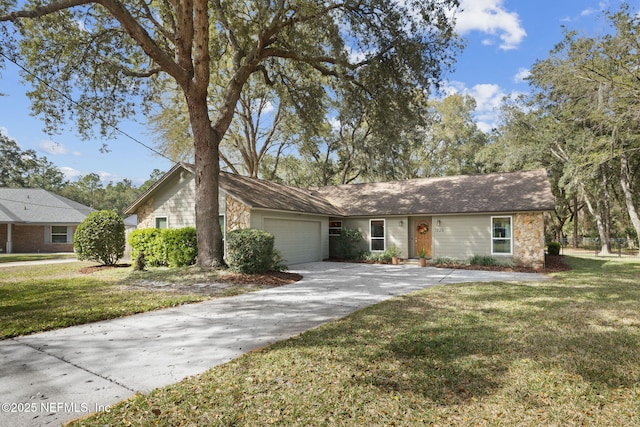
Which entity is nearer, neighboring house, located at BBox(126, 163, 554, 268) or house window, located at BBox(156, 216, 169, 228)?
neighboring house, located at BBox(126, 163, 554, 268)

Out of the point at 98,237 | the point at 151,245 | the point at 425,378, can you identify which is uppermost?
the point at 98,237

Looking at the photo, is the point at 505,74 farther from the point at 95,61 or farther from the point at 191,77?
the point at 95,61

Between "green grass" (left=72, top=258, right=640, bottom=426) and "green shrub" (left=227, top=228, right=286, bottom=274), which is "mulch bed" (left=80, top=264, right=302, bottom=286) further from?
"green grass" (left=72, top=258, right=640, bottom=426)

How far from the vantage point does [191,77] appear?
11141 mm

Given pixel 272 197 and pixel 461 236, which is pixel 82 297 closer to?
pixel 272 197

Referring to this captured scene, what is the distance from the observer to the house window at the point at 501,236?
14212 mm

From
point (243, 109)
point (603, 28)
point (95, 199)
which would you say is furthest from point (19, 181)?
point (603, 28)

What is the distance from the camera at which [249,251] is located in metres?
10.5

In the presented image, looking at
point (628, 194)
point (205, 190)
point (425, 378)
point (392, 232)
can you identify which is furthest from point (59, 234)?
point (628, 194)

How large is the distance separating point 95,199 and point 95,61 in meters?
47.8

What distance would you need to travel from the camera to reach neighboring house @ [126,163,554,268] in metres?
13.7

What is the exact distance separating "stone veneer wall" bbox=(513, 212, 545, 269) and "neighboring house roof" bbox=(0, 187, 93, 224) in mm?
27701

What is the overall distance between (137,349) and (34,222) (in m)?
26.5

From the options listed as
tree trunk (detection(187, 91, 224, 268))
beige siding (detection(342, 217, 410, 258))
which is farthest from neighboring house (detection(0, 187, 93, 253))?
beige siding (detection(342, 217, 410, 258))
